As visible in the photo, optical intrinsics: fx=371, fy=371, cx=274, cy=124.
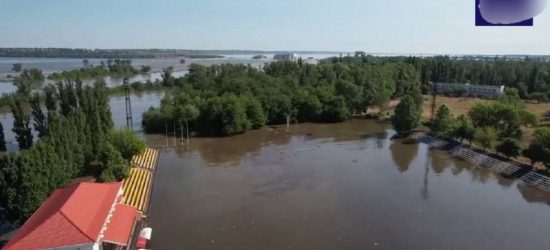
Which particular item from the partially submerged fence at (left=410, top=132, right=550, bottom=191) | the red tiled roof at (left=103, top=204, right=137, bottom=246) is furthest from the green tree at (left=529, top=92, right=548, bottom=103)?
the red tiled roof at (left=103, top=204, right=137, bottom=246)

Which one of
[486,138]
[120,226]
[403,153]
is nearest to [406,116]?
[403,153]

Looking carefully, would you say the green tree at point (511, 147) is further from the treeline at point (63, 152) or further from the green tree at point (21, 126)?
the green tree at point (21, 126)

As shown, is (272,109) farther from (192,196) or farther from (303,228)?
(303,228)

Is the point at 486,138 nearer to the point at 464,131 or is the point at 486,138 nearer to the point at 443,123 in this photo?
the point at 464,131

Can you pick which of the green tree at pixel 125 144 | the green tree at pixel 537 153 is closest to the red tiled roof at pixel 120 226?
the green tree at pixel 125 144

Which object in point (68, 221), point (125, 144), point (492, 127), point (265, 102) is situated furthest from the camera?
point (265, 102)
